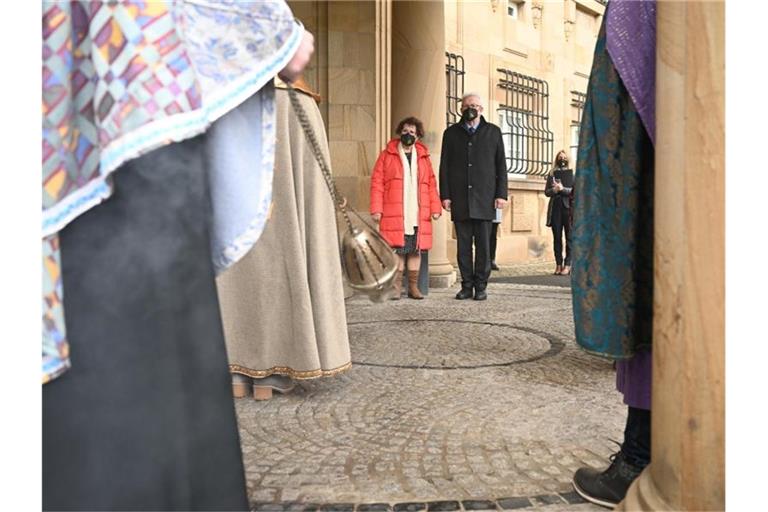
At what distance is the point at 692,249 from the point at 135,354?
112cm

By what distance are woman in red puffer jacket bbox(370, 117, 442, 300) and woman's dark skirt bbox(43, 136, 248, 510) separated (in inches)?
227

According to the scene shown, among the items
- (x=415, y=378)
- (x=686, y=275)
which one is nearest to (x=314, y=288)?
(x=415, y=378)

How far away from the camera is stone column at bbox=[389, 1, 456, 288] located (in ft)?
27.9

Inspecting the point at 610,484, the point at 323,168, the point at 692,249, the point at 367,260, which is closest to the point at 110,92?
the point at 323,168

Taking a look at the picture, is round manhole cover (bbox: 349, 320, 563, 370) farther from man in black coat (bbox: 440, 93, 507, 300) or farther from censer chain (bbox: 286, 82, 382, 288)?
censer chain (bbox: 286, 82, 382, 288)

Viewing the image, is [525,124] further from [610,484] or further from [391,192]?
[610,484]

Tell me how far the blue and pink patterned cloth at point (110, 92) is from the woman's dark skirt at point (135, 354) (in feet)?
0.08

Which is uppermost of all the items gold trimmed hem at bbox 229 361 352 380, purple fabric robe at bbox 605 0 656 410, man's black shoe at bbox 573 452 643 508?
purple fabric robe at bbox 605 0 656 410

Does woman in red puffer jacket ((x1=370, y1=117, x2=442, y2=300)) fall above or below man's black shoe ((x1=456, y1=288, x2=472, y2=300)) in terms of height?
above

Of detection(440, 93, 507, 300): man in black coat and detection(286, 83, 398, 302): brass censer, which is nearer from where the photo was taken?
detection(286, 83, 398, 302): brass censer

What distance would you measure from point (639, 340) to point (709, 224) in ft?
1.92

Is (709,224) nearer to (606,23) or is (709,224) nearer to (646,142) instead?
(646,142)

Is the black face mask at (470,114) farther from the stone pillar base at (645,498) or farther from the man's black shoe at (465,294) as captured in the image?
the stone pillar base at (645,498)

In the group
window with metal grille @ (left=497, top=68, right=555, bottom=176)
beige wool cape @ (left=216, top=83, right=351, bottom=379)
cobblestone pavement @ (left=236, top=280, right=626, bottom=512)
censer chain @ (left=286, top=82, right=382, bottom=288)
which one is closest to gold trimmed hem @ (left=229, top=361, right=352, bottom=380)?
beige wool cape @ (left=216, top=83, right=351, bottom=379)
